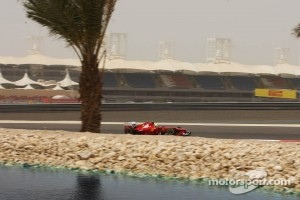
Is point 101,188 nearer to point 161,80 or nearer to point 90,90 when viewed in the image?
point 90,90

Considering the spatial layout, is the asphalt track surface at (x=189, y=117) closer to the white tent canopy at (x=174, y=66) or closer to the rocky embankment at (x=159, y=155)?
the rocky embankment at (x=159, y=155)

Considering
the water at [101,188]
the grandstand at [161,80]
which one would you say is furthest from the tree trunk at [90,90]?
the grandstand at [161,80]

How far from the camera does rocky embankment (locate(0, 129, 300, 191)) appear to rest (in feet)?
48.2

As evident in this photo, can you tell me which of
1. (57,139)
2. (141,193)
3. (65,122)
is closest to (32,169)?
(57,139)

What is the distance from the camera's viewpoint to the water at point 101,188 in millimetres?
12008

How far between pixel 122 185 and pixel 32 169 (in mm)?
4168

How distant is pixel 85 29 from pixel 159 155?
600 cm

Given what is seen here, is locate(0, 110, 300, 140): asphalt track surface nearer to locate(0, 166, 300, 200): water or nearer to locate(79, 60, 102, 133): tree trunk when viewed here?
locate(79, 60, 102, 133): tree trunk

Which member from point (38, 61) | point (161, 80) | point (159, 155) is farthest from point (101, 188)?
point (38, 61)

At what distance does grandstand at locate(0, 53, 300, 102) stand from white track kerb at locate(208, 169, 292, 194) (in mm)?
74748

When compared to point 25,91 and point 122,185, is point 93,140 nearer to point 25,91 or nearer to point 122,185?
point 122,185

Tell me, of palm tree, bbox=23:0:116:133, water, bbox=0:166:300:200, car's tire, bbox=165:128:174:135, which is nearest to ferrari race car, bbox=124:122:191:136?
car's tire, bbox=165:128:174:135

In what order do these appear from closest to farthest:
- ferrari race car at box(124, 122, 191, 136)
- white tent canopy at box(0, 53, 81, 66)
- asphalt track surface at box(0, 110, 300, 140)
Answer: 1. ferrari race car at box(124, 122, 191, 136)
2. asphalt track surface at box(0, 110, 300, 140)
3. white tent canopy at box(0, 53, 81, 66)

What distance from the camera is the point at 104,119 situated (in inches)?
1212
